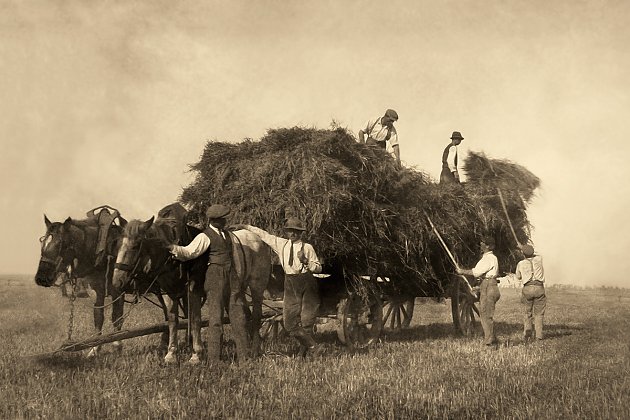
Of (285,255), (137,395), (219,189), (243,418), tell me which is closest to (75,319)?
(219,189)

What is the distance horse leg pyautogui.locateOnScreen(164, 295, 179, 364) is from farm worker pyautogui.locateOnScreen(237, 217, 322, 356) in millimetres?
1418

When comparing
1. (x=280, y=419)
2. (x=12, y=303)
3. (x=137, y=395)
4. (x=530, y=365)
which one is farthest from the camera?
(x=12, y=303)

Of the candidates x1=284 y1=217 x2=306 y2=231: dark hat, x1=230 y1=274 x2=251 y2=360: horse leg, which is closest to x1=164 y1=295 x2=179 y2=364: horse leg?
x1=230 y1=274 x2=251 y2=360: horse leg

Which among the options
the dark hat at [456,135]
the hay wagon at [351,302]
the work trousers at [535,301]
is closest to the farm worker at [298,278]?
the hay wagon at [351,302]

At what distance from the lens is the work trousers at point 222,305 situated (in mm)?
6957

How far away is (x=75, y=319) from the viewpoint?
14.0 m

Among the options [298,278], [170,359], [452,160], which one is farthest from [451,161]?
[170,359]

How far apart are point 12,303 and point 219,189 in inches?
622

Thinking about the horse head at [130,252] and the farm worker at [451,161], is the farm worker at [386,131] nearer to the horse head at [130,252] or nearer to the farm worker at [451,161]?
the farm worker at [451,161]

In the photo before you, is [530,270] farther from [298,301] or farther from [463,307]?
[298,301]

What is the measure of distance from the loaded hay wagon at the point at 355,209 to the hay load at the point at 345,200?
2cm

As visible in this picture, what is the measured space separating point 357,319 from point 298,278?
214cm

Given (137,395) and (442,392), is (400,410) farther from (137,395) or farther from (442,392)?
(137,395)

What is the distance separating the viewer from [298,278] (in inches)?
297
